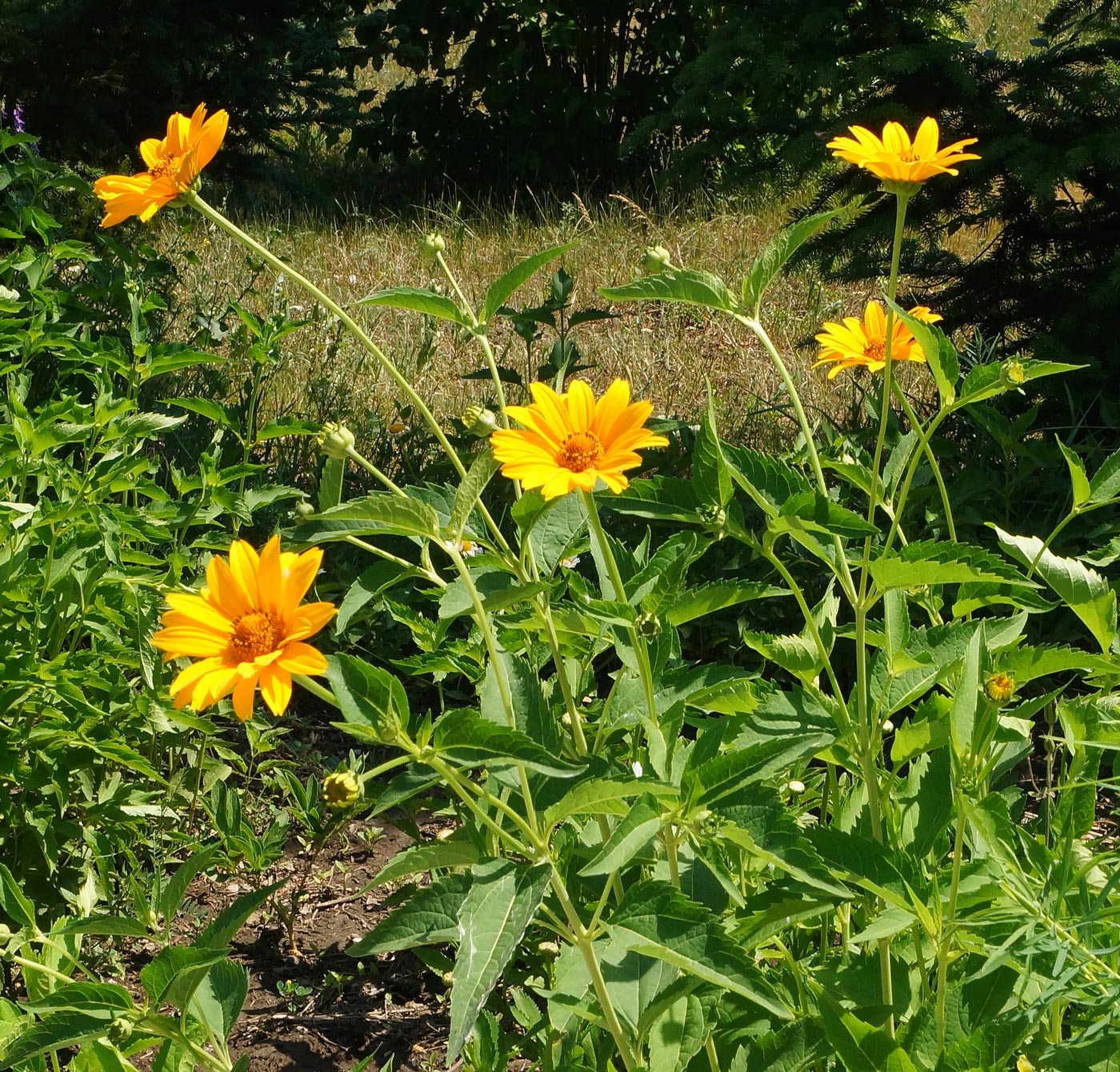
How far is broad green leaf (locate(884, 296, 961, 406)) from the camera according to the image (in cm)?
105

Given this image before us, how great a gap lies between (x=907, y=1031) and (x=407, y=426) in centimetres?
261

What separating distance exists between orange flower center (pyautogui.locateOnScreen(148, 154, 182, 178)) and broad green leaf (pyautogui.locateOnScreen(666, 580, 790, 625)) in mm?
658

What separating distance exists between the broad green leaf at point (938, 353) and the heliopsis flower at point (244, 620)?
1.75 feet

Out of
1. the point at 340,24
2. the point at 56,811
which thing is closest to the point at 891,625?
the point at 56,811

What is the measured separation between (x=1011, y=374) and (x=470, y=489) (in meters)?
0.47

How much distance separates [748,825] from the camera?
1.02m

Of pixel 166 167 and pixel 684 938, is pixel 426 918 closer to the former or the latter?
pixel 684 938

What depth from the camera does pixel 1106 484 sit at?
49.3 inches

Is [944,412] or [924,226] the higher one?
[944,412]

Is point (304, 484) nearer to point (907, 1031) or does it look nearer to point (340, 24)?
point (907, 1031)

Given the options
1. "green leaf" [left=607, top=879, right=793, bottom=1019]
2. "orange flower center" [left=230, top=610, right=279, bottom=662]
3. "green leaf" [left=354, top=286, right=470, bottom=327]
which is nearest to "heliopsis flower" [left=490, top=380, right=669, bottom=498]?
"green leaf" [left=354, top=286, right=470, bottom=327]

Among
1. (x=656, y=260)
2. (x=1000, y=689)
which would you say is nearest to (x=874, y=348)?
(x=656, y=260)

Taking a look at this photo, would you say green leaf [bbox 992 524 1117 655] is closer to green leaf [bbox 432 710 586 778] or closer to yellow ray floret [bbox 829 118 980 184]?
yellow ray floret [bbox 829 118 980 184]

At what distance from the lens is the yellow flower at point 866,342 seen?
A: 1397 mm
